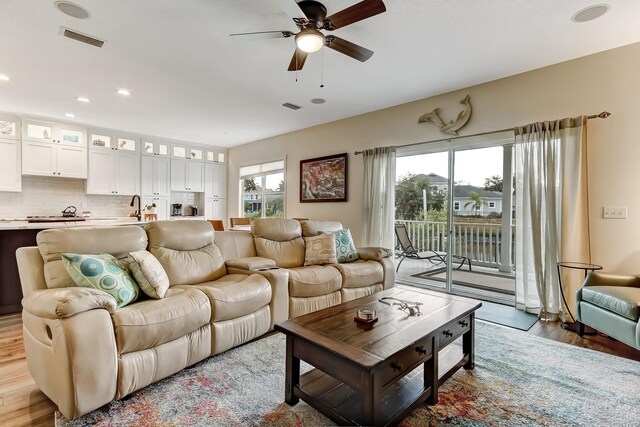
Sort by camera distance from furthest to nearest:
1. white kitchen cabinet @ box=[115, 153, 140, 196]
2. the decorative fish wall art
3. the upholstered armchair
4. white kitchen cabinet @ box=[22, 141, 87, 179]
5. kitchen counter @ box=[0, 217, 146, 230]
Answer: white kitchen cabinet @ box=[115, 153, 140, 196]
white kitchen cabinet @ box=[22, 141, 87, 179]
the decorative fish wall art
kitchen counter @ box=[0, 217, 146, 230]
the upholstered armchair

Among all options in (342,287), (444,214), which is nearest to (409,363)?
(342,287)

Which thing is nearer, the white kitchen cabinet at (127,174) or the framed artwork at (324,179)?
the framed artwork at (324,179)

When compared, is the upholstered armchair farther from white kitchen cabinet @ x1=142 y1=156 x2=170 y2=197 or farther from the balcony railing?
white kitchen cabinet @ x1=142 y1=156 x2=170 y2=197

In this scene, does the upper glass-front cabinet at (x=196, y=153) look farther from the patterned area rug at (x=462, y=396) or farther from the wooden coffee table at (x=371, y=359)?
the wooden coffee table at (x=371, y=359)

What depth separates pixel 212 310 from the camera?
227 centimetres

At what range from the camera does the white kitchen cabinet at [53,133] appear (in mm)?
5328

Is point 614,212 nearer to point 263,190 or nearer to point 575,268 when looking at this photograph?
point 575,268

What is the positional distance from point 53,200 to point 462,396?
7302 millimetres

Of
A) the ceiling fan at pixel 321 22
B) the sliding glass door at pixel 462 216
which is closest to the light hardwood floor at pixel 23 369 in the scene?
the sliding glass door at pixel 462 216

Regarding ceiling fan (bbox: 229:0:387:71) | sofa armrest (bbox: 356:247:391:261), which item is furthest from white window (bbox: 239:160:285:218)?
ceiling fan (bbox: 229:0:387:71)

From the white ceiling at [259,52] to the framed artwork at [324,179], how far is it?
3.17ft

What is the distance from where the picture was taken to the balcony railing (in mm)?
4691

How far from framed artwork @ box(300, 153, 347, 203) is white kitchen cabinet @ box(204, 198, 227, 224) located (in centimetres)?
284

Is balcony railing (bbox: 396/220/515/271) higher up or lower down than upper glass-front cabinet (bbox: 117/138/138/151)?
lower down
